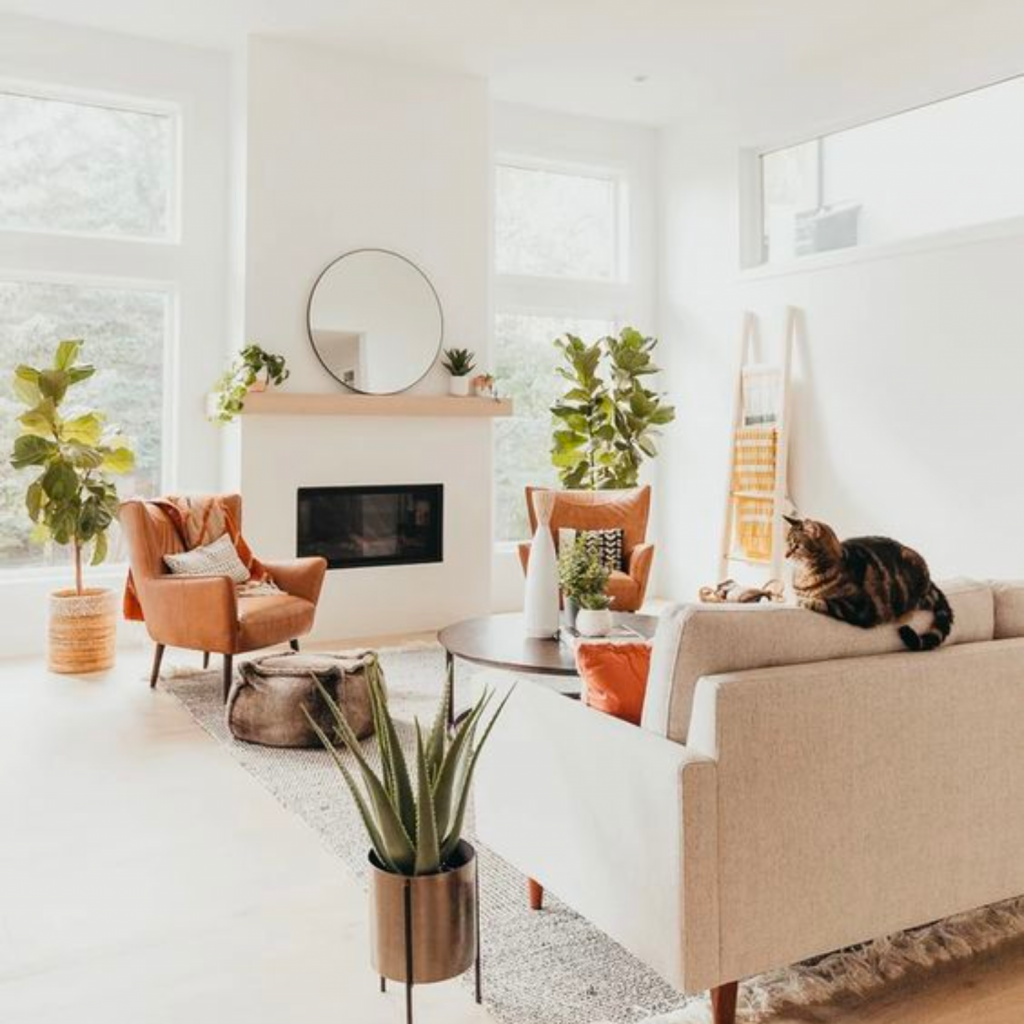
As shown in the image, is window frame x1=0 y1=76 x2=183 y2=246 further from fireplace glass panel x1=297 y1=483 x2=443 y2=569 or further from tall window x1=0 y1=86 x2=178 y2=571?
fireplace glass panel x1=297 y1=483 x2=443 y2=569

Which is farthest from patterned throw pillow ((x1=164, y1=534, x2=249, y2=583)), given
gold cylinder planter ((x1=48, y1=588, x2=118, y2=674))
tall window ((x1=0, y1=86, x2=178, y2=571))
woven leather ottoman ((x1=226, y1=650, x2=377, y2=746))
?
tall window ((x1=0, y1=86, x2=178, y2=571))

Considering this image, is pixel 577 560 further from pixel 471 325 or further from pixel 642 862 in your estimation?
pixel 471 325

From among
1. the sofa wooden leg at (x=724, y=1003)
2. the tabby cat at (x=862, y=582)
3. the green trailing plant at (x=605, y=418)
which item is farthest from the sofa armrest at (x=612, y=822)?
the green trailing plant at (x=605, y=418)

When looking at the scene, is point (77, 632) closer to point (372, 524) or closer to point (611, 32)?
point (372, 524)

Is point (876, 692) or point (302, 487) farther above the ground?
point (302, 487)

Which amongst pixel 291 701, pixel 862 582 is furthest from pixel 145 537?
pixel 862 582

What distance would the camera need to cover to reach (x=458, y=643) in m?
3.63

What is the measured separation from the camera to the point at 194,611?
4.24m

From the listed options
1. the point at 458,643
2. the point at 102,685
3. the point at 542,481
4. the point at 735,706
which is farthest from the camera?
the point at 542,481

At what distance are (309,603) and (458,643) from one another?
1.30 meters

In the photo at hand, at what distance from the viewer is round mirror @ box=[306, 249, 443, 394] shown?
575 centimetres

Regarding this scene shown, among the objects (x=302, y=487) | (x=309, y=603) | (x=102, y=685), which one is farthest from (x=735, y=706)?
(x=302, y=487)

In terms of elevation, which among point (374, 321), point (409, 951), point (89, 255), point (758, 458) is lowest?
point (409, 951)

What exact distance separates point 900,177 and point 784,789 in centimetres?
459
